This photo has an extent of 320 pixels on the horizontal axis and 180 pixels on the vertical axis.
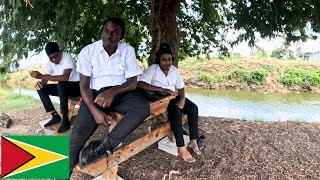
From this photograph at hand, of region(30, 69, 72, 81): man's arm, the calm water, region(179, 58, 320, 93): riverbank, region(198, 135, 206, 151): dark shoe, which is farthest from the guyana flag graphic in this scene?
region(179, 58, 320, 93): riverbank

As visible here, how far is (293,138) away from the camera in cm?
515

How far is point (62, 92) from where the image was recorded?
432 centimetres

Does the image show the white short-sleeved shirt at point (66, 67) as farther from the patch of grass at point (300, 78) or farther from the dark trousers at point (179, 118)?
the patch of grass at point (300, 78)

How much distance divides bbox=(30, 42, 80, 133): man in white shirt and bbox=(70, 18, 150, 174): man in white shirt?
3.27 ft

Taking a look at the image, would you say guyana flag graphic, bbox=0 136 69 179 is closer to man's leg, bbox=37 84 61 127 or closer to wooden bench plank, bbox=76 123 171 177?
wooden bench plank, bbox=76 123 171 177

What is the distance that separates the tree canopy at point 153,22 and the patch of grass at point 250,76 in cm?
1611

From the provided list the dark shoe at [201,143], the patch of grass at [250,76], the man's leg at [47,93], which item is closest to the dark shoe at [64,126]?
the man's leg at [47,93]

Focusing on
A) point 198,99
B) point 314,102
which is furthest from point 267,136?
point 314,102

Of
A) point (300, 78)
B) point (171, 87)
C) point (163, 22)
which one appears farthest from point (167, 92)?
point (300, 78)

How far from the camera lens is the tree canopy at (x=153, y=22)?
15.7 ft

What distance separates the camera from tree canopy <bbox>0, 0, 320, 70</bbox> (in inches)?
188

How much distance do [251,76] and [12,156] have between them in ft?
73.0

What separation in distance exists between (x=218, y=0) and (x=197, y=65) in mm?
18288

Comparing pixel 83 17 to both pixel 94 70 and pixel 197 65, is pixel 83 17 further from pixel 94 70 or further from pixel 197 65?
pixel 197 65
